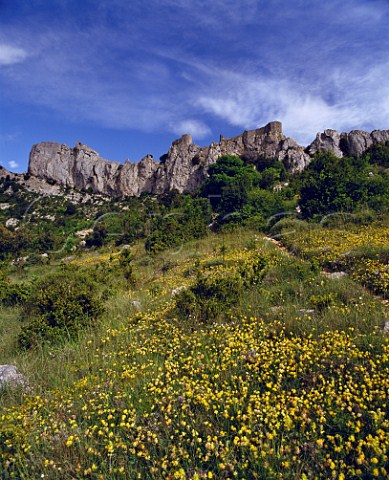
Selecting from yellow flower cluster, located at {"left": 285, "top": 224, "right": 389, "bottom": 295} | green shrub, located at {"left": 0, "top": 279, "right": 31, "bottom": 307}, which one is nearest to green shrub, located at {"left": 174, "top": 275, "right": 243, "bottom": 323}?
yellow flower cluster, located at {"left": 285, "top": 224, "right": 389, "bottom": 295}

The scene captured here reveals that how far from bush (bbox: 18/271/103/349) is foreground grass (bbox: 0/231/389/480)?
473 millimetres

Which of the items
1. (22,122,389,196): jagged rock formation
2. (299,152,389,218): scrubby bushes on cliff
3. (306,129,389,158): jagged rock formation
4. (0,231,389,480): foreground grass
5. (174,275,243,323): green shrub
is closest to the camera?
(0,231,389,480): foreground grass

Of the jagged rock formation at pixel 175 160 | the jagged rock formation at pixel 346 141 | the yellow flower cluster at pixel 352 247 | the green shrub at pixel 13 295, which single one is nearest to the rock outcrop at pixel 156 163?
the jagged rock formation at pixel 175 160

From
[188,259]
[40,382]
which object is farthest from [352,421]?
[188,259]

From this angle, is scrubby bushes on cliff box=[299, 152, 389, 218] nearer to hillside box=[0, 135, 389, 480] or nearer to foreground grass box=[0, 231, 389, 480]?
hillside box=[0, 135, 389, 480]

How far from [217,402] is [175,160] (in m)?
62.2

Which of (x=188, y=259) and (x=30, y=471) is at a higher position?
(x=188, y=259)

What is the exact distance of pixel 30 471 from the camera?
85.3 inches

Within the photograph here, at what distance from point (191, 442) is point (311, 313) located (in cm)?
291

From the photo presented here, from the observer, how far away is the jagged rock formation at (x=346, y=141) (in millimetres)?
45312

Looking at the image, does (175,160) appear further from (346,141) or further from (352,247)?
(352,247)

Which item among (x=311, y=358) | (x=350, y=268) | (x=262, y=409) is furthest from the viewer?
(x=350, y=268)

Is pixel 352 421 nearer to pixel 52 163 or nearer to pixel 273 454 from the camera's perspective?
pixel 273 454

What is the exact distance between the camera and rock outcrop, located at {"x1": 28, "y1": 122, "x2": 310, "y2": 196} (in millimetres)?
54406
